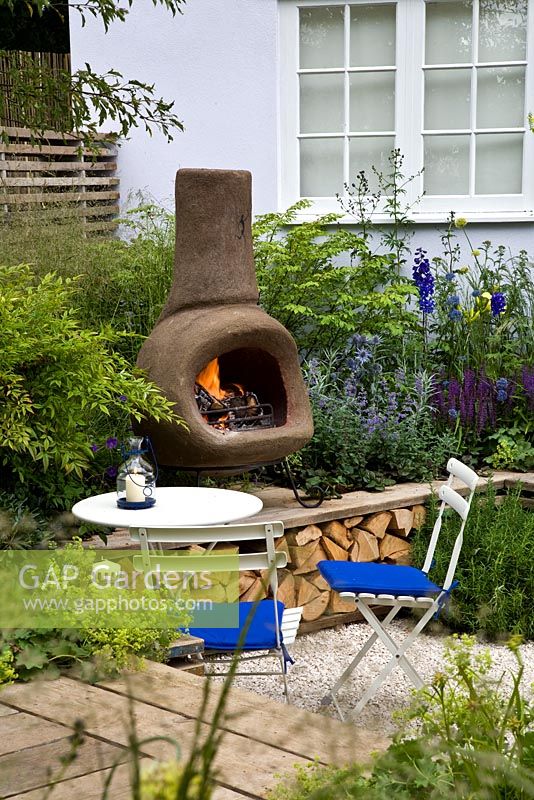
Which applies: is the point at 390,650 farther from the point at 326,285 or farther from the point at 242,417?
the point at 326,285

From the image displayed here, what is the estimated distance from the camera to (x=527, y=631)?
549cm

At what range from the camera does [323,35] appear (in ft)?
27.8

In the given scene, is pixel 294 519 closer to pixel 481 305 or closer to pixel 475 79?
pixel 481 305

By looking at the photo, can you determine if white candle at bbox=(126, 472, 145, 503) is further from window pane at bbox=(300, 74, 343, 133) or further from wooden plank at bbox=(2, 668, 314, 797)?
window pane at bbox=(300, 74, 343, 133)

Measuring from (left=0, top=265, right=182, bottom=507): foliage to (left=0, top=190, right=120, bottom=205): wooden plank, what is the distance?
113 inches

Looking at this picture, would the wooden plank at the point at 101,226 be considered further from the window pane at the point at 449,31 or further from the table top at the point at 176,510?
the table top at the point at 176,510

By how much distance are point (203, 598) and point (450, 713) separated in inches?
119

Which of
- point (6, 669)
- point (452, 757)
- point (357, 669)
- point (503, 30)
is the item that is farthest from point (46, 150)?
point (452, 757)

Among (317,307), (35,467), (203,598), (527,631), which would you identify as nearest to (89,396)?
(35,467)

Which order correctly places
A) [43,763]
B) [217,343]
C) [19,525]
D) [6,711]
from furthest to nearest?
[217,343] < [19,525] < [6,711] < [43,763]

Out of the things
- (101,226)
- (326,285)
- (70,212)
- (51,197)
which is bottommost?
(326,285)

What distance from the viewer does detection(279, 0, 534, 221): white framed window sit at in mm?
8234


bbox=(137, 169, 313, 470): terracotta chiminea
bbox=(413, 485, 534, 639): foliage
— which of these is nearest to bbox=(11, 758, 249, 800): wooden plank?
bbox=(137, 169, 313, 470): terracotta chiminea

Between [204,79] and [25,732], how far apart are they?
6.67m
